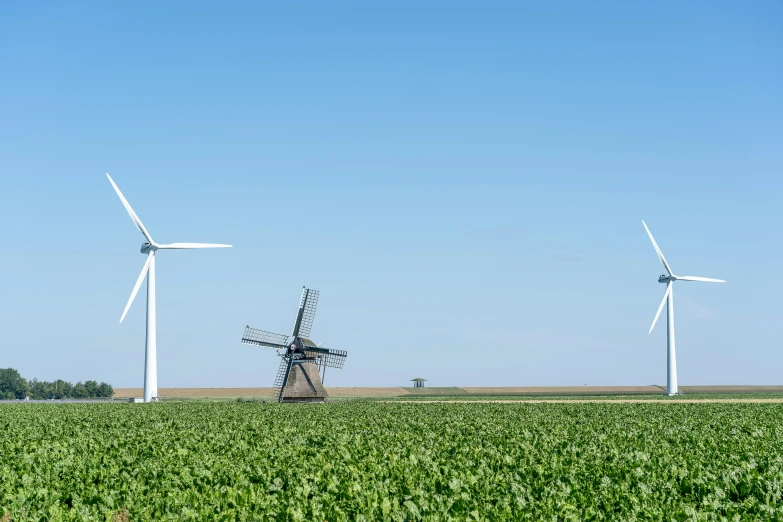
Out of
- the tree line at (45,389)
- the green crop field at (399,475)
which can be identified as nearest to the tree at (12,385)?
the tree line at (45,389)

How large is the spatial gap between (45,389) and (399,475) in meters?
174

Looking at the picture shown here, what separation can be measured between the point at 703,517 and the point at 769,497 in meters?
4.06

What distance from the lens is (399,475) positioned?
72.6 ft

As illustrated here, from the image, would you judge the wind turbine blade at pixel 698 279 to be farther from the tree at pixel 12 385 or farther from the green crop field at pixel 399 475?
the tree at pixel 12 385

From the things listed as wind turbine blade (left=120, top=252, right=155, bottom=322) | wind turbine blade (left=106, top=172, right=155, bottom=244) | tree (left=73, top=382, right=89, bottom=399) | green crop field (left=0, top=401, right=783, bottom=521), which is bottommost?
tree (left=73, top=382, right=89, bottom=399)

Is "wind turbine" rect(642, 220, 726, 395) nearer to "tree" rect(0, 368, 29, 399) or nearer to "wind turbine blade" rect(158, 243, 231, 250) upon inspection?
"wind turbine blade" rect(158, 243, 231, 250)

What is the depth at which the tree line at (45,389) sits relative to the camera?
175 m

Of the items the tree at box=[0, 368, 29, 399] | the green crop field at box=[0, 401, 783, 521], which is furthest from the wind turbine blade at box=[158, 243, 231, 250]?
the tree at box=[0, 368, 29, 399]

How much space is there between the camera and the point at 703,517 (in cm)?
1600

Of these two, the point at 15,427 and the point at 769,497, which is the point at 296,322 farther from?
the point at 769,497

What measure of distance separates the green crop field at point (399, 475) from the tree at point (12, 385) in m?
160

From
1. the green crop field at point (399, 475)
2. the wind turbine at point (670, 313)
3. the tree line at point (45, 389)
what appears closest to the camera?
the green crop field at point (399, 475)

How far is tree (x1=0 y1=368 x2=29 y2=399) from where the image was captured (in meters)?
186

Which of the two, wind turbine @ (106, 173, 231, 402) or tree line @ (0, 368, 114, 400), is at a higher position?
wind turbine @ (106, 173, 231, 402)
